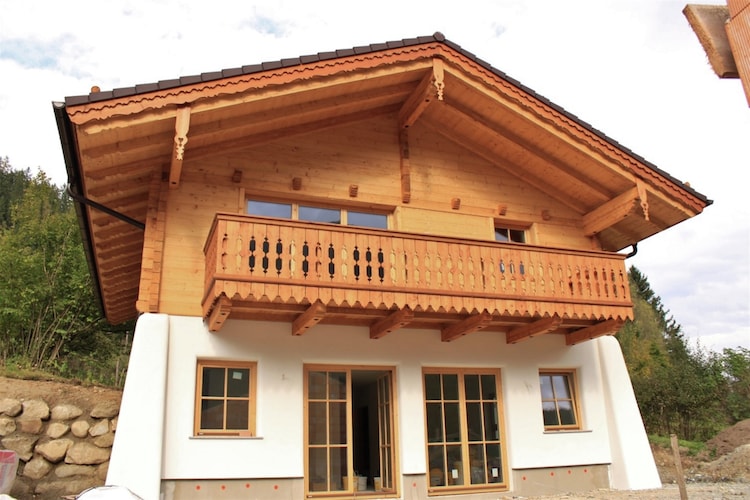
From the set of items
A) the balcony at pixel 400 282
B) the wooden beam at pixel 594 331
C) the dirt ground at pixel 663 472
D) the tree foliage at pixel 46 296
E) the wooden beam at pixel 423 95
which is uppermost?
the wooden beam at pixel 423 95

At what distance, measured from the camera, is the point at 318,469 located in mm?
9828

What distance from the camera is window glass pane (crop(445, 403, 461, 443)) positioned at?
1080cm

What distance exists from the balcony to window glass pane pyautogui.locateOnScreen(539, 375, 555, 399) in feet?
3.39

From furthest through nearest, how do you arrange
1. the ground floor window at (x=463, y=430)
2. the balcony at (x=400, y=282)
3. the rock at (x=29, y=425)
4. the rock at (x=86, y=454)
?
the ground floor window at (x=463, y=430), the rock at (x=29, y=425), the rock at (x=86, y=454), the balcony at (x=400, y=282)

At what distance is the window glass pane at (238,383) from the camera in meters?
9.73

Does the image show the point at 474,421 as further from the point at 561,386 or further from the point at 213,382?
the point at 213,382

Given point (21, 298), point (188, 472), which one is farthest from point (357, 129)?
point (21, 298)

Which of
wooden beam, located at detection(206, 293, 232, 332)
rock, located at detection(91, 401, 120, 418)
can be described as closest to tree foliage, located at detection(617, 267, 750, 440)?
wooden beam, located at detection(206, 293, 232, 332)

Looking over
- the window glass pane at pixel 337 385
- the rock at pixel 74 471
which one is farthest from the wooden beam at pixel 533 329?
the rock at pixel 74 471

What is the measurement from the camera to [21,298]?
15898mm

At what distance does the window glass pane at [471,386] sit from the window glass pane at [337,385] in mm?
2304

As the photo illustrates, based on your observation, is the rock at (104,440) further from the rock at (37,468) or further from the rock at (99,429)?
the rock at (37,468)

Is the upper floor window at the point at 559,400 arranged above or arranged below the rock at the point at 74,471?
above

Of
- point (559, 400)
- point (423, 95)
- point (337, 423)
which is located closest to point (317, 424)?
point (337, 423)
